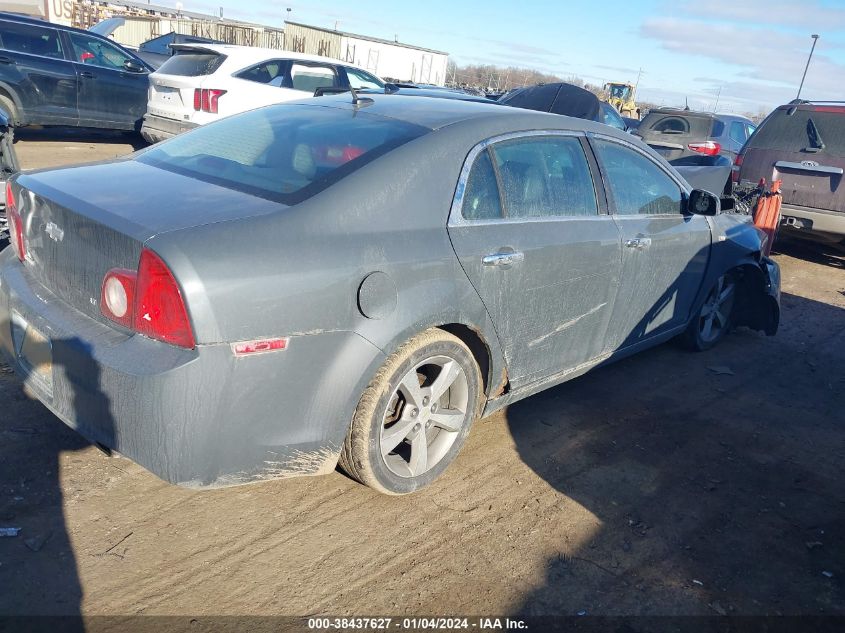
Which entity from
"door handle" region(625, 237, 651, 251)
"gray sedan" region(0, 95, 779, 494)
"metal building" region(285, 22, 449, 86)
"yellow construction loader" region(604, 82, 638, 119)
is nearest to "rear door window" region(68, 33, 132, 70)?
"gray sedan" region(0, 95, 779, 494)

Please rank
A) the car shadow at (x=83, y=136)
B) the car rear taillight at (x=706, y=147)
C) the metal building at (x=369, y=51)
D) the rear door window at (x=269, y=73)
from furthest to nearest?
the metal building at (x=369, y=51)
the car rear taillight at (x=706, y=147)
the car shadow at (x=83, y=136)
the rear door window at (x=269, y=73)

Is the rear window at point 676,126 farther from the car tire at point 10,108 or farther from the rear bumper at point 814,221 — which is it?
the car tire at point 10,108

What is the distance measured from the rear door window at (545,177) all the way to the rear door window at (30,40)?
9675 mm

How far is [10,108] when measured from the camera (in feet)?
33.7

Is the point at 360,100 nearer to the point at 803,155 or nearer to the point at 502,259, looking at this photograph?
the point at 502,259

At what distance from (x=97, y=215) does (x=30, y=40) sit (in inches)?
386

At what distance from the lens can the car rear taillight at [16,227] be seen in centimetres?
311

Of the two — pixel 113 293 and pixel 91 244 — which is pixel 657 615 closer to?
pixel 113 293

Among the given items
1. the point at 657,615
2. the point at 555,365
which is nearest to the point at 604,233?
the point at 555,365

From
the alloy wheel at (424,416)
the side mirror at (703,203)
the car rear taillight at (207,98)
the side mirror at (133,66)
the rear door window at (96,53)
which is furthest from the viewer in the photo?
the side mirror at (133,66)

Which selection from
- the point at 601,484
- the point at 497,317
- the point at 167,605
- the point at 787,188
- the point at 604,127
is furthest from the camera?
the point at 787,188

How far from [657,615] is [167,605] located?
1782mm

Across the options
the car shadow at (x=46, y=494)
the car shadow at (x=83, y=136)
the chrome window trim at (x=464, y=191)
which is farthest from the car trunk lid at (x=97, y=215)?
the car shadow at (x=83, y=136)

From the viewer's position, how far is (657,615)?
2.68 m
